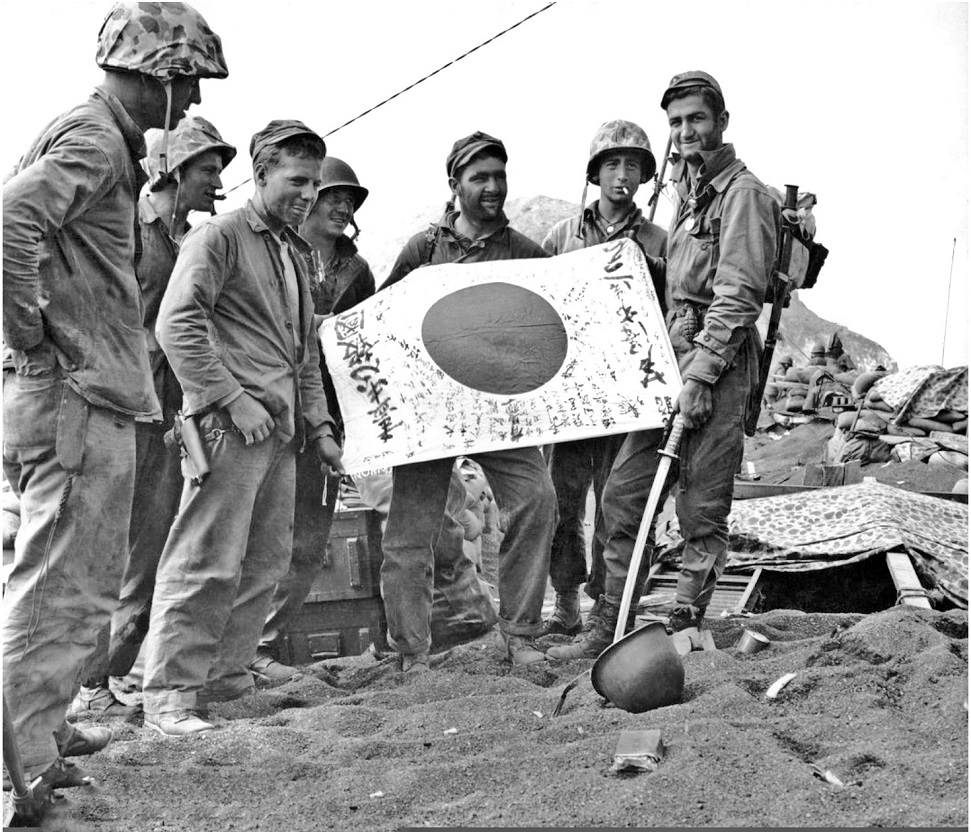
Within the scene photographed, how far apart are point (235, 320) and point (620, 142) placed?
1988mm

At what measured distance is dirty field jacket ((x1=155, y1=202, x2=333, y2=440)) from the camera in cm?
446

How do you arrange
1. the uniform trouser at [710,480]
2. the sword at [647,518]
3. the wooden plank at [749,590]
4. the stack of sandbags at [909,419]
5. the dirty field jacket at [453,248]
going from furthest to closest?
the stack of sandbags at [909,419], the wooden plank at [749,590], the dirty field jacket at [453,248], the uniform trouser at [710,480], the sword at [647,518]

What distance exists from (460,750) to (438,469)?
1780mm

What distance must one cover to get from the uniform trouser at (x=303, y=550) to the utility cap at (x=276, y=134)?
4.62 feet

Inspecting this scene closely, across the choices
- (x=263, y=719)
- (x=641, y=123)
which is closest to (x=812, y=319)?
(x=641, y=123)

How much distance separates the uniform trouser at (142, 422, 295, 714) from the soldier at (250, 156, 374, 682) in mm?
791

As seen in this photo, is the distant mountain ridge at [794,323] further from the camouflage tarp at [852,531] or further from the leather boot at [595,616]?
the leather boot at [595,616]

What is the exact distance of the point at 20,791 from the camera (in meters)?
3.01

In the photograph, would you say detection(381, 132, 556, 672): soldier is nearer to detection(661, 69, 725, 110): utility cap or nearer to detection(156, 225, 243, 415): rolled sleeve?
detection(661, 69, 725, 110): utility cap

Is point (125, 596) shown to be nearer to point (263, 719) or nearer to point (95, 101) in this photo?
point (263, 719)

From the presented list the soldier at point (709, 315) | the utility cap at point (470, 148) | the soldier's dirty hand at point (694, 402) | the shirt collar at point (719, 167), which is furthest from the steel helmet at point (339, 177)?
the soldier's dirty hand at point (694, 402)

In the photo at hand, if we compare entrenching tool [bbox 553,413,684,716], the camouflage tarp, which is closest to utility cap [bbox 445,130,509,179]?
entrenching tool [bbox 553,413,684,716]

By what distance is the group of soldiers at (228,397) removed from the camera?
3361 mm

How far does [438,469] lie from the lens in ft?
17.5
